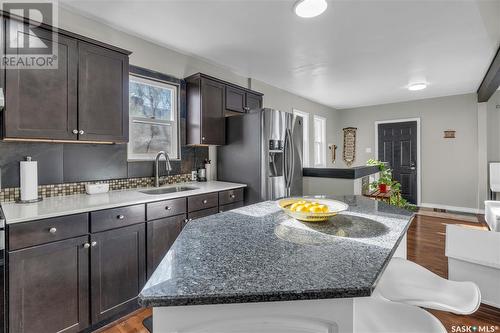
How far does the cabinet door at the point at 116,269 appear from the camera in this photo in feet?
5.66

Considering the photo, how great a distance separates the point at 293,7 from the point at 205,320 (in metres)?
2.40

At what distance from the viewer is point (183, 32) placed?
2.61 metres

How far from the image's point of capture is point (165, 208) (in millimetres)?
2125

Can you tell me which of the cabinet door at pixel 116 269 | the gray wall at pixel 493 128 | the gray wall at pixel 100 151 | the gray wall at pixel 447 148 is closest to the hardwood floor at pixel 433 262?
the cabinet door at pixel 116 269

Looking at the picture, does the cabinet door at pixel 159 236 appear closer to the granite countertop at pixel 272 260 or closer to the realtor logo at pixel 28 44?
the granite countertop at pixel 272 260

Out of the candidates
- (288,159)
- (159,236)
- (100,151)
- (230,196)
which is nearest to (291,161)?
(288,159)

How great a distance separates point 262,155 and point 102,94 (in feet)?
5.58

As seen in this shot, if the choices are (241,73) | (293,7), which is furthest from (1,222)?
(241,73)

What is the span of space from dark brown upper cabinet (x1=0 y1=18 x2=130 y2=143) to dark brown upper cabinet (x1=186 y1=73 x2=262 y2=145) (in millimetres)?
856

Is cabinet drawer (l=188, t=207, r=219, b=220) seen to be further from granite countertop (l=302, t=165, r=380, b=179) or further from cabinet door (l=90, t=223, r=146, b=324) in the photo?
granite countertop (l=302, t=165, r=380, b=179)

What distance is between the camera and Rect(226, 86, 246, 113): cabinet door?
3.24m

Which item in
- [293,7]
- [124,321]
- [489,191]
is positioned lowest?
[124,321]

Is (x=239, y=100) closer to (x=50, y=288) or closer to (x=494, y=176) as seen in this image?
(x=50, y=288)

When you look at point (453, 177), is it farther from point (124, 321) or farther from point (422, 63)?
point (124, 321)
